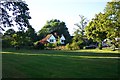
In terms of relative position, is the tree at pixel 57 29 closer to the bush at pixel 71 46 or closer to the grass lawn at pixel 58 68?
the bush at pixel 71 46

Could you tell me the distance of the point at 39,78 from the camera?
1567 cm

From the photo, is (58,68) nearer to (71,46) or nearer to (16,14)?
(16,14)

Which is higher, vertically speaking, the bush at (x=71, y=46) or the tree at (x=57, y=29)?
the tree at (x=57, y=29)

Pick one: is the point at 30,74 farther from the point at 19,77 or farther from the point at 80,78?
the point at 80,78

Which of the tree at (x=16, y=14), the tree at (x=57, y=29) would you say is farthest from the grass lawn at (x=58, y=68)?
the tree at (x=57, y=29)

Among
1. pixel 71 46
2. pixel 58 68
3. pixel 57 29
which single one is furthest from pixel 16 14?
pixel 57 29

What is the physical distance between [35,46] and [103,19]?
2485 centimetres

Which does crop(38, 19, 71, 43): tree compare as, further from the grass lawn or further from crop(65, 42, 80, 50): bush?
the grass lawn

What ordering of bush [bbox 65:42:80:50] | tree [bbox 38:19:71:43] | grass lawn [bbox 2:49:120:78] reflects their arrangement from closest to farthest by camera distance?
grass lawn [bbox 2:49:120:78], bush [bbox 65:42:80:50], tree [bbox 38:19:71:43]

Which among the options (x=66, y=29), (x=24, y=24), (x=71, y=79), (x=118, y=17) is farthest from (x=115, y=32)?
(x=66, y=29)

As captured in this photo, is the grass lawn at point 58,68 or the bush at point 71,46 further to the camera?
the bush at point 71,46

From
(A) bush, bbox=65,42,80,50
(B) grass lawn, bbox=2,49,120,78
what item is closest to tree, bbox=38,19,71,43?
(A) bush, bbox=65,42,80,50

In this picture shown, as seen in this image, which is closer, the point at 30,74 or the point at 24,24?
the point at 30,74

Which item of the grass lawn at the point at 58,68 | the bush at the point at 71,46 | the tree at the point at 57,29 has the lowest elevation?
the grass lawn at the point at 58,68
